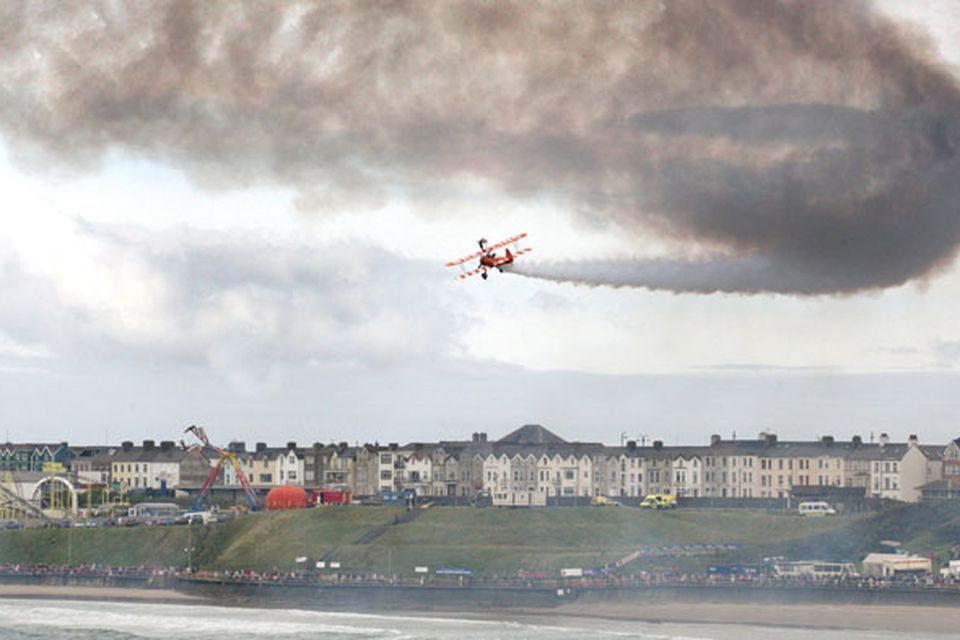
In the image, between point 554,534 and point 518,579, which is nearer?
point 518,579

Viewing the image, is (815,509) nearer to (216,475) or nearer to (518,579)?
(518,579)

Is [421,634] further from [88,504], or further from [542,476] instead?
[88,504]

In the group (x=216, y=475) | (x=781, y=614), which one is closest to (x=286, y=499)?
(x=216, y=475)

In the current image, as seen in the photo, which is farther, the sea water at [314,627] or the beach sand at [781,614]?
the beach sand at [781,614]

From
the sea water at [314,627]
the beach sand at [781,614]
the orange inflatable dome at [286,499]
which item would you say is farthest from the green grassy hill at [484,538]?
the sea water at [314,627]

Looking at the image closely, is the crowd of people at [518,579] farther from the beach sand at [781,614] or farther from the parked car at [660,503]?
the parked car at [660,503]

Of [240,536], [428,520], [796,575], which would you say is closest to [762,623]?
[796,575]
